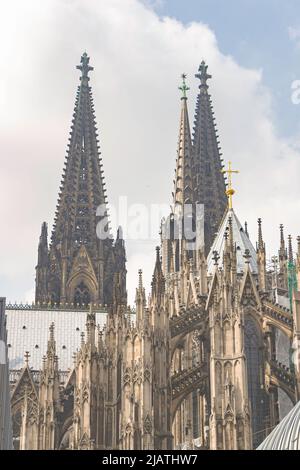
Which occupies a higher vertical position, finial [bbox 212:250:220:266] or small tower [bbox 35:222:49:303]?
small tower [bbox 35:222:49:303]

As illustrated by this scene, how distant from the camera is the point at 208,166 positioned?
6881cm

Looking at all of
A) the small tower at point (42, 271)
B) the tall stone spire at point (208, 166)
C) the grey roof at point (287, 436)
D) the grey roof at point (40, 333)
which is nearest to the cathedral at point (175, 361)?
the grey roof at point (40, 333)

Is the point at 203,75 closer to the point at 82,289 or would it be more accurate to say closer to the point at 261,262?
the point at 82,289

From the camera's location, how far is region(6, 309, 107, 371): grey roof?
5459cm

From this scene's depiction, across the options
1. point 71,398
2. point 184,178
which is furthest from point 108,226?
point 71,398

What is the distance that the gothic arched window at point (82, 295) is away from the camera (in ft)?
208

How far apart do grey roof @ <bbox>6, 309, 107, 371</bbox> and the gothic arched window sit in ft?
15.3

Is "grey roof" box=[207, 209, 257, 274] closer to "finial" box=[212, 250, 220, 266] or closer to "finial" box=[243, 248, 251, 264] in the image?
"finial" box=[212, 250, 220, 266]

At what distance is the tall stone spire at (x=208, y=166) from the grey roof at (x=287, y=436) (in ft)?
107

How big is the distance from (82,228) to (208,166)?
8.60m

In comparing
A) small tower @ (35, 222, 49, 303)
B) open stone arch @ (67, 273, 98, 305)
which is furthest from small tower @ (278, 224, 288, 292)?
small tower @ (35, 222, 49, 303)

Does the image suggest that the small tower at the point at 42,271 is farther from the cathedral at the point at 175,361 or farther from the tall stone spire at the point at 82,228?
the cathedral at the point at 175,361

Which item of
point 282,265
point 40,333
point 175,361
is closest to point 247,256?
point 175,361

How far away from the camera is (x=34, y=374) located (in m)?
52.5
